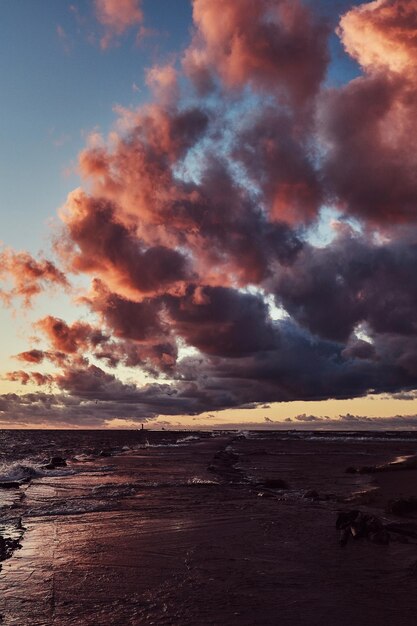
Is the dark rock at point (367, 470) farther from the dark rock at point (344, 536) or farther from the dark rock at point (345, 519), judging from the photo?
the dark rock at point (344, 536)

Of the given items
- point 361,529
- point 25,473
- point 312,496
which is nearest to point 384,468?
point 312,496

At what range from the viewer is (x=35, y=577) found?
11.1m

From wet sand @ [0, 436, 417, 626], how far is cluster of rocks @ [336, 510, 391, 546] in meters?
0.27

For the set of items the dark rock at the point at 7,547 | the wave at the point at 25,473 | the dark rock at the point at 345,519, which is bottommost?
the wave at the point at 25,473

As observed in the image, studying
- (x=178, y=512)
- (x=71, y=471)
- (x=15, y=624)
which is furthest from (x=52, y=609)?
(x=71, y=471)

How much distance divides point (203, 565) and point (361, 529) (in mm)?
5413

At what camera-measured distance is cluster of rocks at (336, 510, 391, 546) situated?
46.4 feet

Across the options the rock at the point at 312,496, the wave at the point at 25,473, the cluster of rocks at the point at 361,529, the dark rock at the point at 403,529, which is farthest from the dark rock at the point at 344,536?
the wave at the point at 25,473

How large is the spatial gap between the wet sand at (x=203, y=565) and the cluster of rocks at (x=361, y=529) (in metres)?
0.27

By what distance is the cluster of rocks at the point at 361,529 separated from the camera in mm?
14141

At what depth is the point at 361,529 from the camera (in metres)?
14.9

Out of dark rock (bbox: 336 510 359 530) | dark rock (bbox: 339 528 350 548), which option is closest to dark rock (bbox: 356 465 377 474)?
dark rock (bbox: 336 510 359 530)

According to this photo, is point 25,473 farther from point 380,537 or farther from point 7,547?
point 380,537

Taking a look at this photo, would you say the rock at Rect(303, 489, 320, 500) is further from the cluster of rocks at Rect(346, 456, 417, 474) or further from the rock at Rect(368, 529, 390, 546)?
the cluster of rocks at Rect(346, 456, 417, 474)
